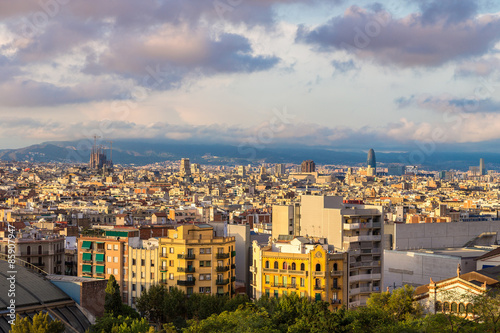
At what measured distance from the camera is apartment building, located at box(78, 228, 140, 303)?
45875 mm

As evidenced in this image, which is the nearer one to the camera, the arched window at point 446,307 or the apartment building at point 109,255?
the arched window at point 446,307

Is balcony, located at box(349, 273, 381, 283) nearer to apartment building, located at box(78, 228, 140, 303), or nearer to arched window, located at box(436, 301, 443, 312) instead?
arched window, located at box(436, 301, 443, 312)

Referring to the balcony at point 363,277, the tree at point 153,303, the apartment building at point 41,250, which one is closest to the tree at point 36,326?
the tree at point 153,303

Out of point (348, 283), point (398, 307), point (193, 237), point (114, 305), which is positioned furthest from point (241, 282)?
point (398, 307)

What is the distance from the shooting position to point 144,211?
370 feet

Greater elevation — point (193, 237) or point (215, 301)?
point (193, 237)

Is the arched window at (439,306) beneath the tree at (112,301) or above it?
above

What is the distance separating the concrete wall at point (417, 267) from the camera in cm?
4416

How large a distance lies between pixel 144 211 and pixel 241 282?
68325mm

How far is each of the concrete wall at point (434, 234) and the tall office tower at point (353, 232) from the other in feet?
23.5

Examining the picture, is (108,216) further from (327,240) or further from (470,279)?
(470,279)

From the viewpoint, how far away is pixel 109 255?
4672 centimetres

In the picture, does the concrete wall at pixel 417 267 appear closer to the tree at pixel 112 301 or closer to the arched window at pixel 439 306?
the arched window at pixel 439 306

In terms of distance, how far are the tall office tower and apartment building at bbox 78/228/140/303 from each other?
8.82m
